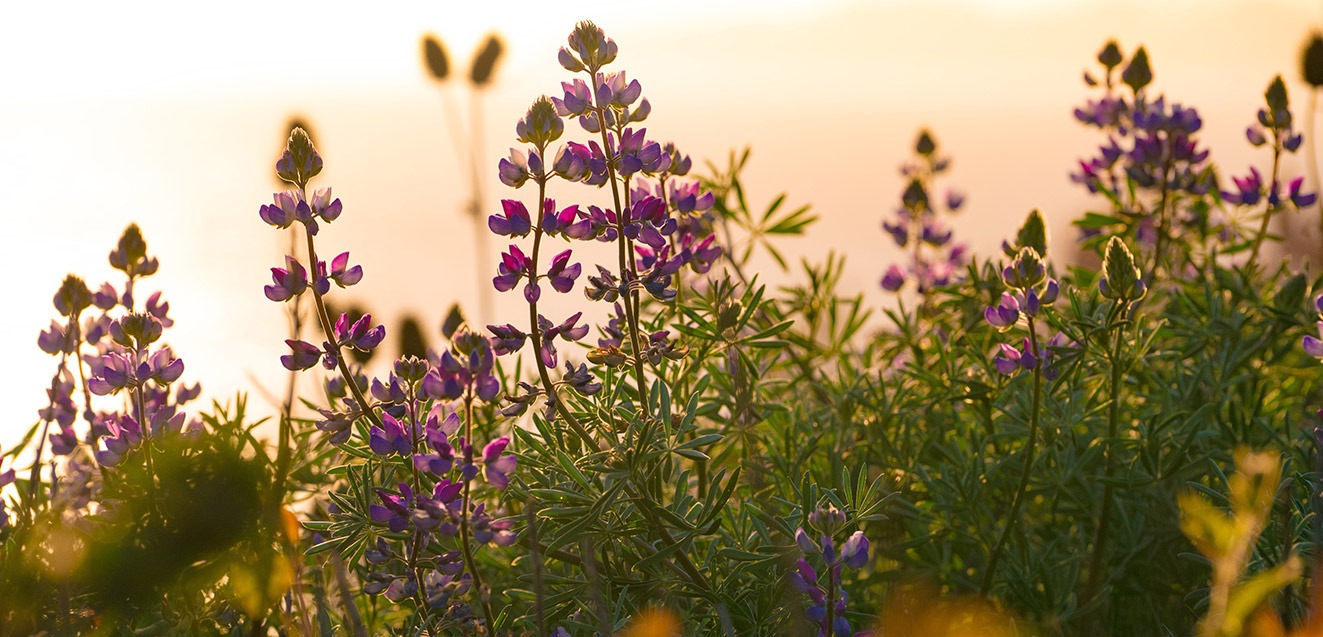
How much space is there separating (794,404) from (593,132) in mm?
1140

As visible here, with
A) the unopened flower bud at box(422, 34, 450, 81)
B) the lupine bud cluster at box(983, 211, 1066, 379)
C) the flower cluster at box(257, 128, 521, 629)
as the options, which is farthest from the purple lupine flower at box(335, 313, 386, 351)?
the unopened flower bud at box(422, 34, 450, 81)

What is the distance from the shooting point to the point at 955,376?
261 centimetres

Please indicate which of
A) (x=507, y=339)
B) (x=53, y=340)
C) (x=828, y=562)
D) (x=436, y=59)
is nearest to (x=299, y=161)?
(x=507, y=339)

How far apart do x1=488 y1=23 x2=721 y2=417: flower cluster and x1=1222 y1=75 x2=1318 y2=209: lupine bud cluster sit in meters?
1.81

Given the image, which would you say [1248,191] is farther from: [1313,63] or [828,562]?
[828,562]

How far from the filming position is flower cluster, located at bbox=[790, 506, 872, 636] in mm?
1511

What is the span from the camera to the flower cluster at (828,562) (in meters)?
1.51

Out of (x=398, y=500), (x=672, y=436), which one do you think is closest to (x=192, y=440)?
(x=398, y=500)

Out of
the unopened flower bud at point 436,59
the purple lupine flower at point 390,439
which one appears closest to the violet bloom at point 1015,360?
the purple lupine flower at point 390,439

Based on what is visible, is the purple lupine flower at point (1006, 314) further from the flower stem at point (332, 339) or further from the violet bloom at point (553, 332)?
the flower stem at point (332, 339)

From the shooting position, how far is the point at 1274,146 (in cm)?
301

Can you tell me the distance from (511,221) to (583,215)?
0.13 m

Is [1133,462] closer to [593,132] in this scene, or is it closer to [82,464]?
[593,132]

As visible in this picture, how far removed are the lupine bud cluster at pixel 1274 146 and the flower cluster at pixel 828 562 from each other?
1.88 m
